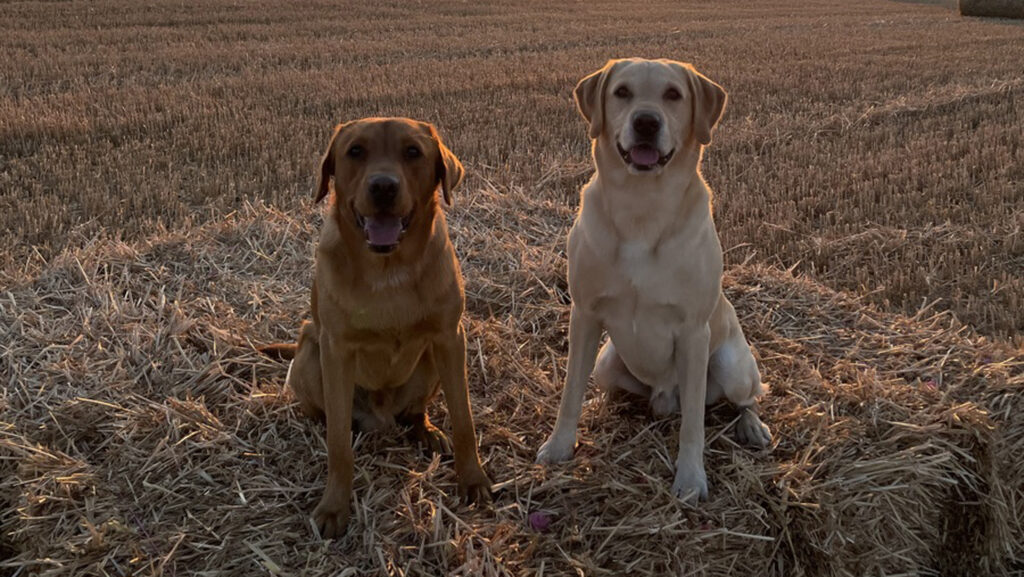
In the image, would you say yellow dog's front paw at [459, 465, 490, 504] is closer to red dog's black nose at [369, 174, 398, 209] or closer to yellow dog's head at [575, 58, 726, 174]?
red dog's black nose at [369, 174, 398, 209]

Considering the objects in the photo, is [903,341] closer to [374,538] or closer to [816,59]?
[374,538]

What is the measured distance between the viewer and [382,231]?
118 inches

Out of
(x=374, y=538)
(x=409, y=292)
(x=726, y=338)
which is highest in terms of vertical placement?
(x=409, y=292)

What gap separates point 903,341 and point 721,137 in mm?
5114

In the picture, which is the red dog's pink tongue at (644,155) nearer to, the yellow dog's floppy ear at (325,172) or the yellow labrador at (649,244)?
the yellow labrador at (649,244)

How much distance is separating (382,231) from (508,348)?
5.45 feet

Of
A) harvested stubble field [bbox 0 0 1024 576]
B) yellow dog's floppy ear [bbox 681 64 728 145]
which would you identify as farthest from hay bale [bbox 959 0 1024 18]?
yellow dog's floppy ear [bbox 681 64 728 145]

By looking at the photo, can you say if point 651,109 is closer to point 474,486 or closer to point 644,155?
point 644,155

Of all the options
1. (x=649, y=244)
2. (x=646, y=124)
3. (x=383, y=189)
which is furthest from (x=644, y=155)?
(x=383, y=189)

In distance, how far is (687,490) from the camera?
10.9 feet

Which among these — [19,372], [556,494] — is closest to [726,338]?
[556,494]

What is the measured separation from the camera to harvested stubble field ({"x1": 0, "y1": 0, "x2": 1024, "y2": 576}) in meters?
3.17

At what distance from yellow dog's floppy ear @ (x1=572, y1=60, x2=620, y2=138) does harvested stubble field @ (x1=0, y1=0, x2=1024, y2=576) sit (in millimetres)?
1302

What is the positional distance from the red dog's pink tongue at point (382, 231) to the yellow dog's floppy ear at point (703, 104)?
49.4 inches
